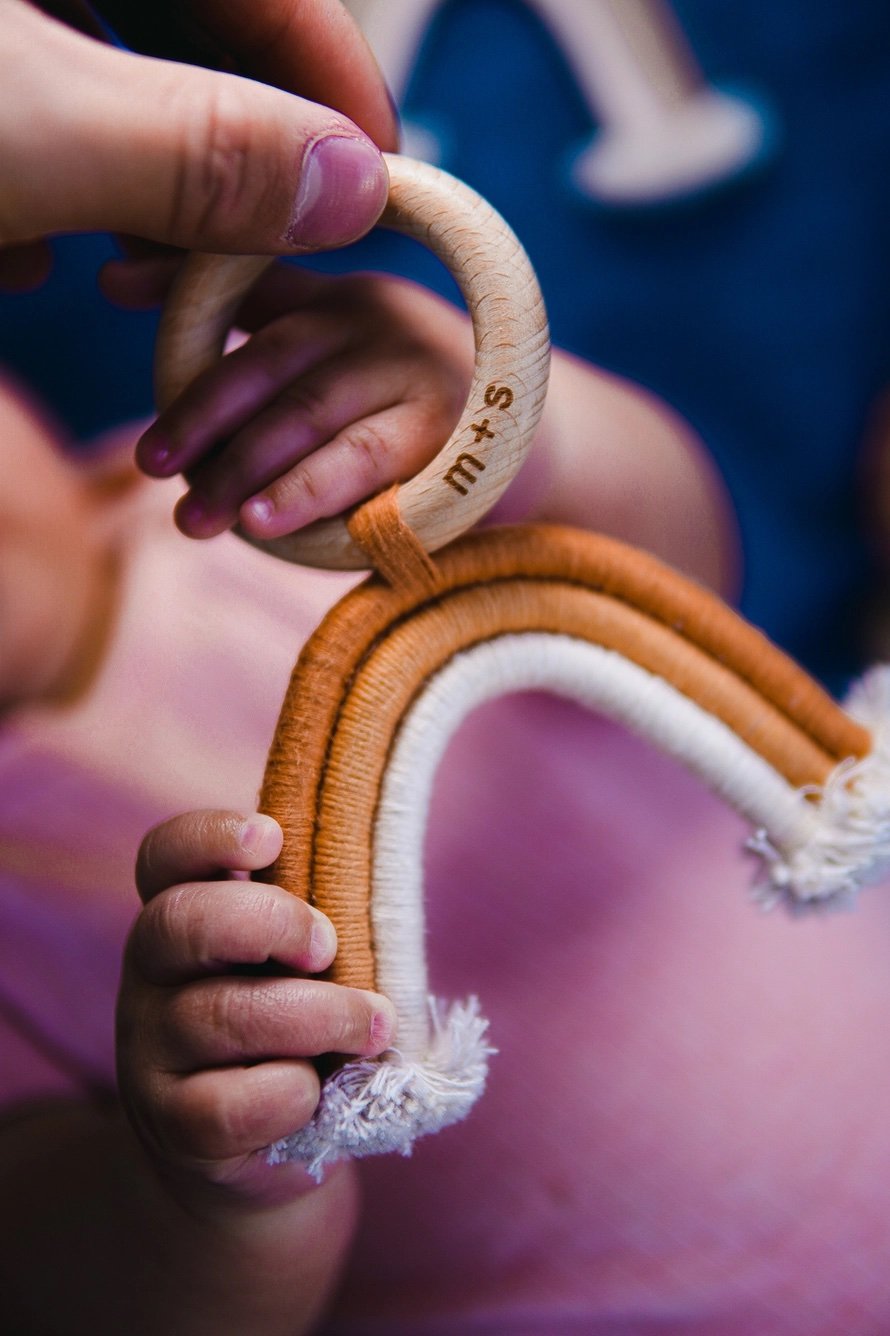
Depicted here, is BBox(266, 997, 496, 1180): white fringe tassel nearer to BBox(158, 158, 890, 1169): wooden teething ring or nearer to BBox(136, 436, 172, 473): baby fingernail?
BBox(158, 158, 890, 1169): wooden teething ring

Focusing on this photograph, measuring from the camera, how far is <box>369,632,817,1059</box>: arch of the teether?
0.31 meters

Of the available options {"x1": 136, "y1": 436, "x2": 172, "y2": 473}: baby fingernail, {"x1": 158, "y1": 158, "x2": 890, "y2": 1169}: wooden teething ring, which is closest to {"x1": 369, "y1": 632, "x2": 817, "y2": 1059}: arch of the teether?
{"x1": 158, "y1": 158, "x2": 890, "y2": 1169}: wooden teething ring

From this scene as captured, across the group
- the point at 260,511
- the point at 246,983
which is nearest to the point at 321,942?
the point at 246,983

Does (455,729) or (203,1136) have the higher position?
(455,729)

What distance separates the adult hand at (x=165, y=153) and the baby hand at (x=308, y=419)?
0.23 ft

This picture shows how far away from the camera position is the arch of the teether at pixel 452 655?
0.98 feet

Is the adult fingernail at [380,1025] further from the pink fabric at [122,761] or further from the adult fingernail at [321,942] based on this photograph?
the pink fabric at [122,761]

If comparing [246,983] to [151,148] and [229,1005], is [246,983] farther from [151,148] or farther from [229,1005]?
[151,148]

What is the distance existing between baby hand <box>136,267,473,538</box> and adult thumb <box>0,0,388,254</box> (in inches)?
3.0

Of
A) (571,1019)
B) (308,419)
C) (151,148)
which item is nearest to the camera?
(151,148)

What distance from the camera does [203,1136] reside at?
301 mm

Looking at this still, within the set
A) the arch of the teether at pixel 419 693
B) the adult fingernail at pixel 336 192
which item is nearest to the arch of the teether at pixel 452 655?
the arch of the teether at pixel 419 693

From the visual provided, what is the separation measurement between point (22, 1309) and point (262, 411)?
16.1 inches

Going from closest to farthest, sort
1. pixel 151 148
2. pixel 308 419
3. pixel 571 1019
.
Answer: pixel 151 148
pixel 308 419
pixel 571 1019
